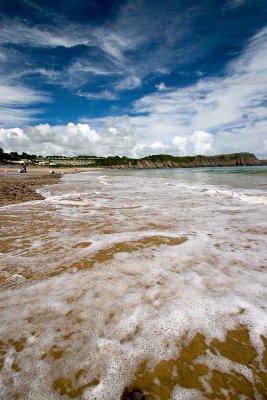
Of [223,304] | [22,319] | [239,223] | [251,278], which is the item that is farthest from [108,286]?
[239,223]

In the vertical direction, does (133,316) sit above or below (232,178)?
above

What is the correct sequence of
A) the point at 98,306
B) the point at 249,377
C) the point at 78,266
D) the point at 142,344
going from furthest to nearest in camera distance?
the point at 78,266
the point at 98,306
the point at 142,344
the point at 249,377

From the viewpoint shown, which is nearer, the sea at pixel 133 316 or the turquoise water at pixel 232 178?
the sea at pixel 133 316

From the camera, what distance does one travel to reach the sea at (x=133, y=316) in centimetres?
249

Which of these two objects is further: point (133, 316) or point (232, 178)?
point (232, 178)

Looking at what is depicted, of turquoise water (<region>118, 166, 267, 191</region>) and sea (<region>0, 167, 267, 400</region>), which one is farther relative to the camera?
turquoise water (<region>118, 166, 267, 191</region>)

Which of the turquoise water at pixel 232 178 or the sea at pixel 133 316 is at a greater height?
the sea at pixel 133 316

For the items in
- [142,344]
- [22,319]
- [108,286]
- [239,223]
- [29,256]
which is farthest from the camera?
[239,223]

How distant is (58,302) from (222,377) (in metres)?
2.51

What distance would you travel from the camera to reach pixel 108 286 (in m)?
4.31

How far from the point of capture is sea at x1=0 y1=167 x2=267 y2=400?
2490 mm

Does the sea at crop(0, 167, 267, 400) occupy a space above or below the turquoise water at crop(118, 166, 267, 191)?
above

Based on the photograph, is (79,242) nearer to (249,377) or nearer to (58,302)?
(58,302)

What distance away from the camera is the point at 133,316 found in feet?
11.5
